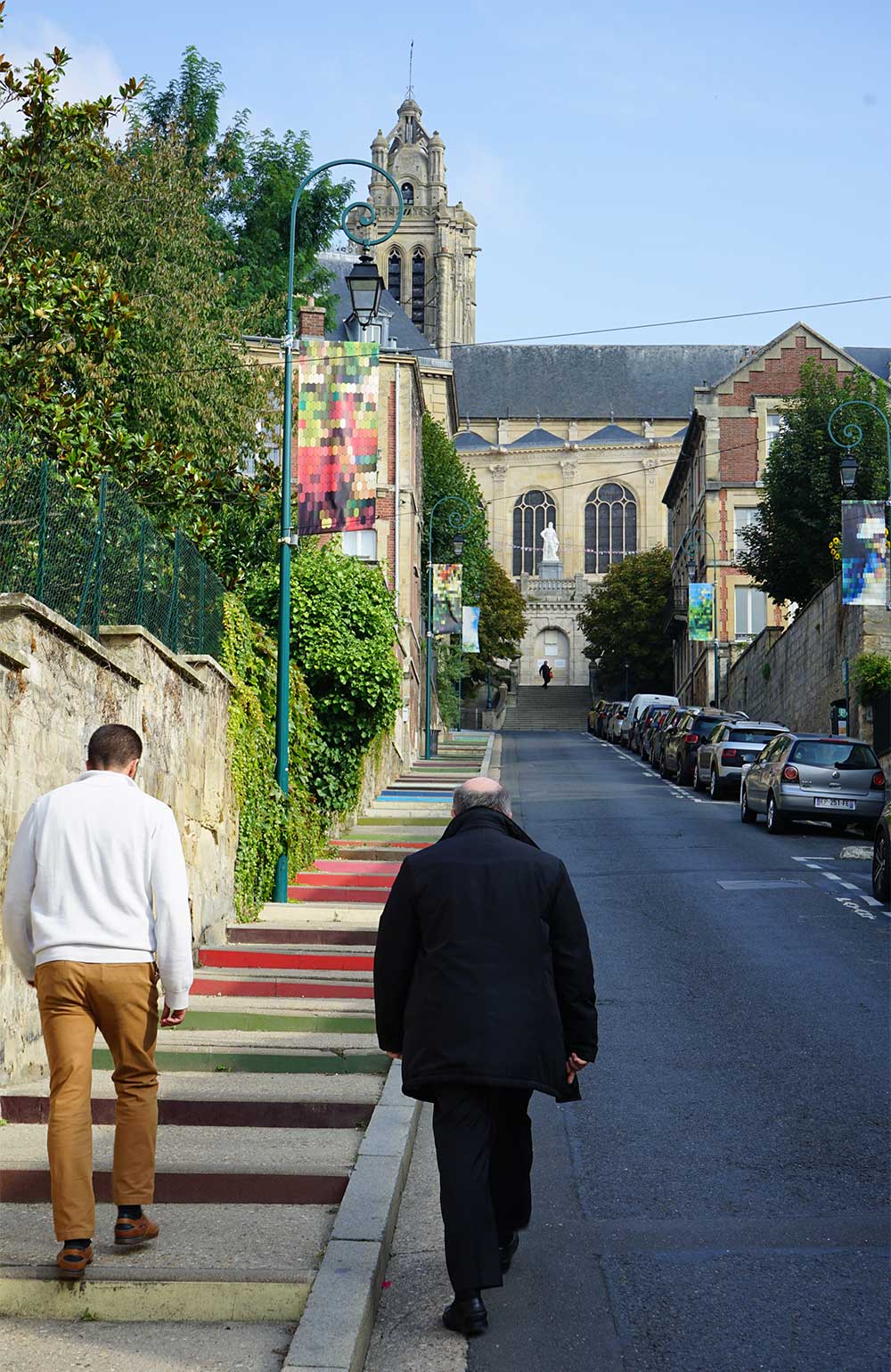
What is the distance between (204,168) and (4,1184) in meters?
35.7

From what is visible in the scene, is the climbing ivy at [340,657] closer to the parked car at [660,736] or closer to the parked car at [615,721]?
the parked car at [660,736]

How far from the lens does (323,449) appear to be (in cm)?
1523

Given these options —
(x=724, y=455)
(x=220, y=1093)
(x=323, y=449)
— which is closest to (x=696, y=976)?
(x=220, y=1093)

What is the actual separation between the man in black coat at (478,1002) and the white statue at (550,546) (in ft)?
308

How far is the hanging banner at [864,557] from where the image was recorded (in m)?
29.9

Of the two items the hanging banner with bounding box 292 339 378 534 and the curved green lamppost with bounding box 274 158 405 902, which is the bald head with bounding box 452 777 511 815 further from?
the hanging banner with bounding box 292 339 378 534

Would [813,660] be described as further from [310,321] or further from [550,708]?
[550,708]

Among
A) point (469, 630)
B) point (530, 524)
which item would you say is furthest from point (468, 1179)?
point (530, 524)

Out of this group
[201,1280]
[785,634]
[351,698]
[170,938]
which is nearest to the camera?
[201,1280]

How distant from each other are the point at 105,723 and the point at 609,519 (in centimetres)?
9552

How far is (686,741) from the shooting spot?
33.1 metres

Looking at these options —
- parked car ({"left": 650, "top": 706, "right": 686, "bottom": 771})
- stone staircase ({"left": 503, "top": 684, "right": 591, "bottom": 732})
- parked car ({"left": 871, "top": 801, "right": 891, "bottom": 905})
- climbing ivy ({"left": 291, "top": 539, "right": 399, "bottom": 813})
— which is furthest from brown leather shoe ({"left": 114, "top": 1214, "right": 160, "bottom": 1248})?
stone staircase ({"left": 503, "top": 684, "right": 591, "bottom": 732})

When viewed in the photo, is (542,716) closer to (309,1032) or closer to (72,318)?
(72,318)

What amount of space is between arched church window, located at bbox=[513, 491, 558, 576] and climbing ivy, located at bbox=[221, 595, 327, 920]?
86.2 metres
